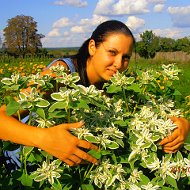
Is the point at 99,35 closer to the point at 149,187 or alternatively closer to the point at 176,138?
the point at 176,138

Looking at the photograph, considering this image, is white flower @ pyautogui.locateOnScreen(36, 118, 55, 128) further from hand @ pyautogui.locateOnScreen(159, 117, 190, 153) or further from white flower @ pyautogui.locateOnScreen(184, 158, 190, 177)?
→ white flower @ pyautogui.locateOnScreen(184, 158, 190, 177)

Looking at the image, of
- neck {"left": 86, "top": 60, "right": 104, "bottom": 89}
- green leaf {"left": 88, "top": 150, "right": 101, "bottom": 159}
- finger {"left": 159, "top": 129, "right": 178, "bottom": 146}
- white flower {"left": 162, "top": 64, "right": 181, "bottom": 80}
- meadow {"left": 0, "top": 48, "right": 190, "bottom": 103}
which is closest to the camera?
green leaf {"left": 88, "top": 150, "right": 101, "bottom": 159}

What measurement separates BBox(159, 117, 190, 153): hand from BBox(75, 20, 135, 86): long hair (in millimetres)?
907

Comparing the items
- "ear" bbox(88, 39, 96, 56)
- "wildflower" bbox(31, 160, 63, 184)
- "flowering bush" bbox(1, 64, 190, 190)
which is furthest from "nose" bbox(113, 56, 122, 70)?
"wildflower" bbox(31, 160, 63, 184)

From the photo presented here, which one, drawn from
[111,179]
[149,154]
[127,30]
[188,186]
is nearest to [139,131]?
[149,154]

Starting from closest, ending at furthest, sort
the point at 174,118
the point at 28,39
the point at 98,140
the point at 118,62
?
the point at 98,140 → the point at 174,118 → the point at 118,62 → the point at 28,39

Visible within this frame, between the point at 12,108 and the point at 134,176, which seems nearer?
the point at 12,108

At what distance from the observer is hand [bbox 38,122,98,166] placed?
1604mm

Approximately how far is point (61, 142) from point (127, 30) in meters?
1.39

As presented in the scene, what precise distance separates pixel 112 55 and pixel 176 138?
0.87 meters

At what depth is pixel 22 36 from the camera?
55.0 m

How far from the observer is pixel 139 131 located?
6.14 feet

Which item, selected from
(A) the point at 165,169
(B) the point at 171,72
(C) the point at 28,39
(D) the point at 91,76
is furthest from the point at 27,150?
(C) the point at 28,39

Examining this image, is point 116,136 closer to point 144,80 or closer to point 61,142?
point 61,142
